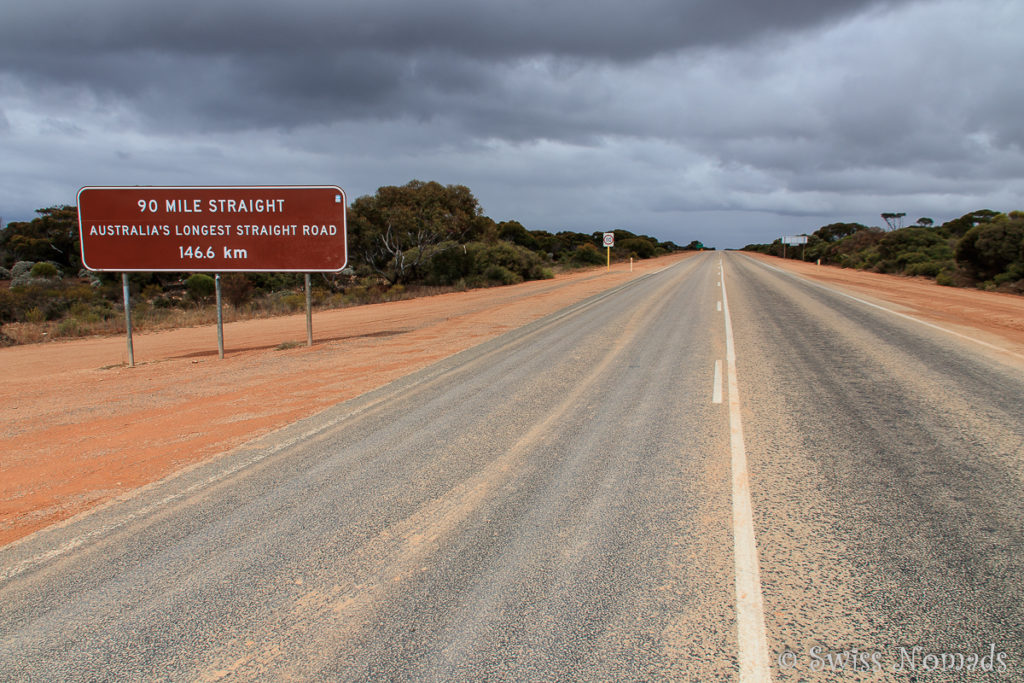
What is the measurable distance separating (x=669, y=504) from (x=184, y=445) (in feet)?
16.4

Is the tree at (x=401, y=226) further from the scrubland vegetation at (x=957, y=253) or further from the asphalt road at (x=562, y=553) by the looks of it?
the asphalt road at (x=562, y=553)

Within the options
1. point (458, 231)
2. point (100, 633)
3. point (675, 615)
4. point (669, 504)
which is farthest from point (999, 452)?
point (458, 231)

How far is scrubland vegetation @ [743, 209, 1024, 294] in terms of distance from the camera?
2703cm

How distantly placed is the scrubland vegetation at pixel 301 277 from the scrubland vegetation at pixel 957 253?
80.8 ft

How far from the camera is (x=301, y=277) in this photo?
40688 mm

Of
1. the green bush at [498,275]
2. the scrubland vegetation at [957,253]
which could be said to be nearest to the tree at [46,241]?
the green bush at [498,275]

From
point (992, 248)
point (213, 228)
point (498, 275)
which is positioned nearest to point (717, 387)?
point (213, 228)

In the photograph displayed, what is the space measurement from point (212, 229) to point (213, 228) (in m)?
0.03

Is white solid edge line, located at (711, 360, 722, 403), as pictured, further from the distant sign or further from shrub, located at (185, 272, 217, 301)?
shrub, located at (185, 272, 217, 301)

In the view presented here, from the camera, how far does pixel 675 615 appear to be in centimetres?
301

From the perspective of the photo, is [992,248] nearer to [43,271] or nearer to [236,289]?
[236,289]

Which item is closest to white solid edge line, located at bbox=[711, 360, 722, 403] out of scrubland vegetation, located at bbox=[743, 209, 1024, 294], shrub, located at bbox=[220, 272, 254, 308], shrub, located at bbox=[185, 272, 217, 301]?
scrubland vegetation, located at bbox=[743, 209, 1024, 294]

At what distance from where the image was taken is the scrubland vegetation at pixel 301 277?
23844 mm

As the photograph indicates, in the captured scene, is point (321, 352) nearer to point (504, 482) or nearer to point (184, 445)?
point (184, 445)
